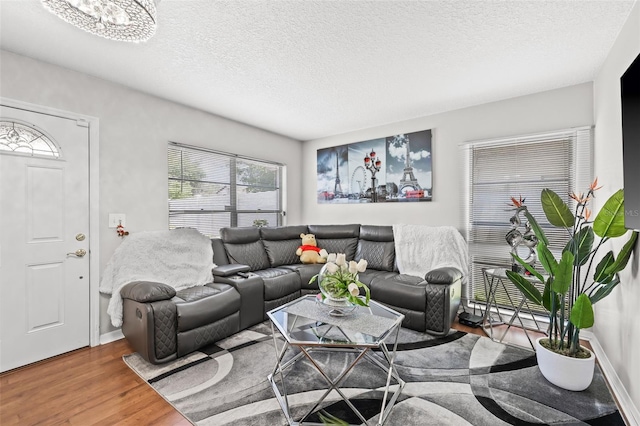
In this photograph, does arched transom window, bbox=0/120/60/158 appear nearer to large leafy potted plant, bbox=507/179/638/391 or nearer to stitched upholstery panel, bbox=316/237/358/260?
stitched upholstery panel, bbox=316/237/358/260

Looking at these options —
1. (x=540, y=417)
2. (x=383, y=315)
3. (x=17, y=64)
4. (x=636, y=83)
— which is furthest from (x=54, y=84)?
(x=540, y=417)

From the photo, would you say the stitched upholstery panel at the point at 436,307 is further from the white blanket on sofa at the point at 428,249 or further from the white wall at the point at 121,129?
the white wall at the point at 121,129

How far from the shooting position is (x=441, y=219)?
385 centimetres

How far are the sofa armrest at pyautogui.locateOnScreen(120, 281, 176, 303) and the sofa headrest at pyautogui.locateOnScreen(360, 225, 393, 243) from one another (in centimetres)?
262

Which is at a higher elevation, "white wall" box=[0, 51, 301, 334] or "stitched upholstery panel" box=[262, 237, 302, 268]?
"white wall" box=[0, 51, 301, 334]

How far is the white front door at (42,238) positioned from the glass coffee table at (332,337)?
199 cm

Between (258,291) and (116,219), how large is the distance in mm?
1622

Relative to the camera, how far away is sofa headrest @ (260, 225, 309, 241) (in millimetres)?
4212

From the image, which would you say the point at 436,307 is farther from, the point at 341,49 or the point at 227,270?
the point at 341,49

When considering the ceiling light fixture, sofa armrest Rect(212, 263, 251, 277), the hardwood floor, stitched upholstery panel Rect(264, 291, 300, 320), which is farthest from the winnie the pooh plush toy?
the ceiling light fixture

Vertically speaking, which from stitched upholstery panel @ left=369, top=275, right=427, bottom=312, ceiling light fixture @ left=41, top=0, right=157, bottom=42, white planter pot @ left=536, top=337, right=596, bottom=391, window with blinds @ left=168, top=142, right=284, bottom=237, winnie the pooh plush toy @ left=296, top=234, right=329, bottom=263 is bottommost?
white planter pot @ left=536, top=337, right=596, bottom=391

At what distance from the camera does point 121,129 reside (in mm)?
2980

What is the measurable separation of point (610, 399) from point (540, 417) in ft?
2.01

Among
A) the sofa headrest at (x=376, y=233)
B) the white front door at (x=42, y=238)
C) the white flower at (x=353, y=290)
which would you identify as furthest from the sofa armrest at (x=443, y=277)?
the white front door at (x=42, y=238)
